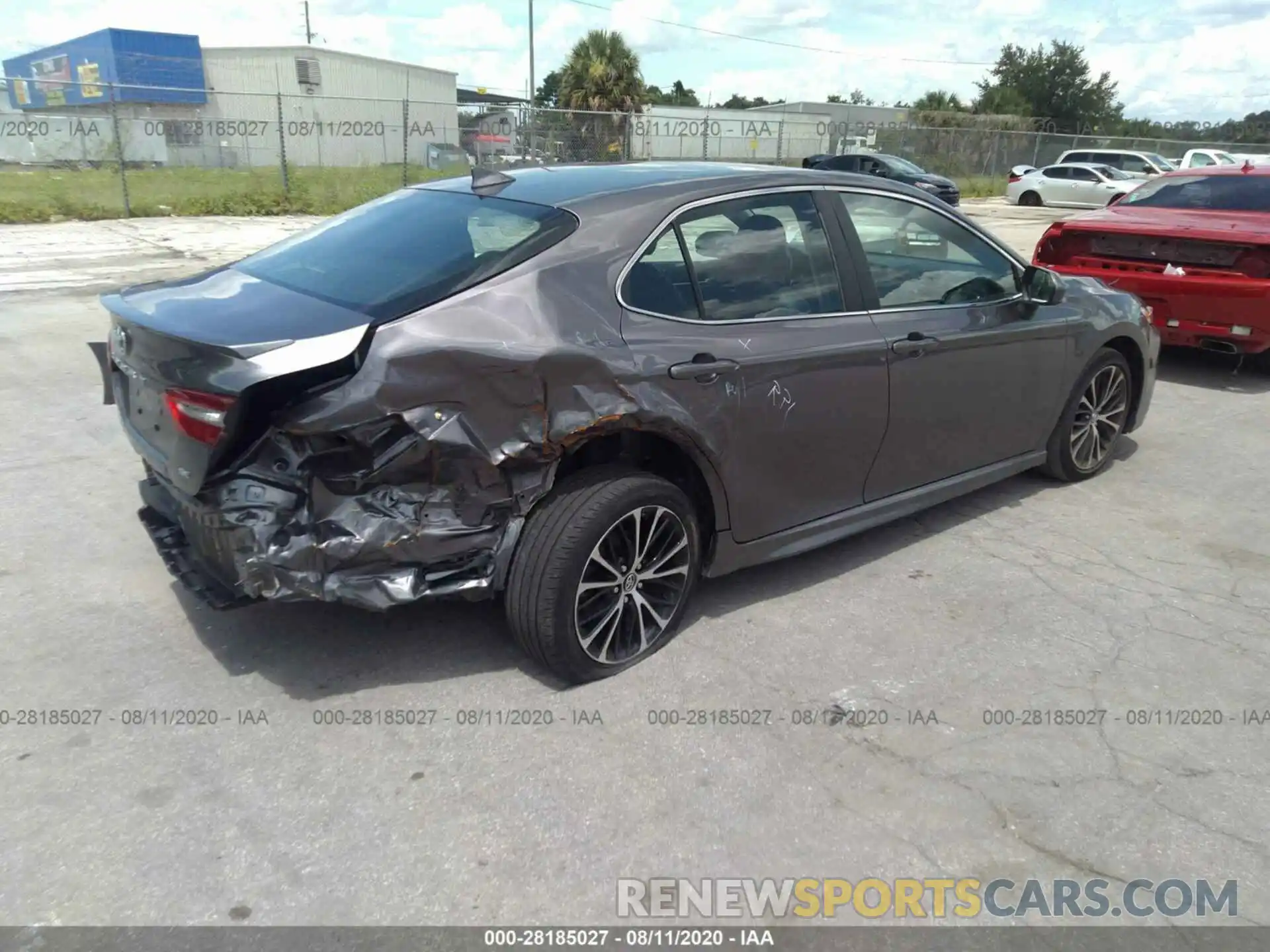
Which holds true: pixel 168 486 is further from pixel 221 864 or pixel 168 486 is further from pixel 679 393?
pixel 679 393

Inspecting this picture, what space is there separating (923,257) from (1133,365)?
1906 millimetres

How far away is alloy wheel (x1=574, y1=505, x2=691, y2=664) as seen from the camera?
11.1ft

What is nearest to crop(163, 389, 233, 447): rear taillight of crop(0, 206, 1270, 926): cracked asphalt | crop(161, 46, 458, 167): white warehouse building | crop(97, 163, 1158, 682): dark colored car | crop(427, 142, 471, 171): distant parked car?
crop(97, 163, 1158, 682): dark colored car

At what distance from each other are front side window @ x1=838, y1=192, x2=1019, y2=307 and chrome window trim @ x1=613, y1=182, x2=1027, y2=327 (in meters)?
0.02

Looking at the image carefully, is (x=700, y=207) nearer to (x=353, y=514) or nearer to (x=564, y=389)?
(x=564, y=389)

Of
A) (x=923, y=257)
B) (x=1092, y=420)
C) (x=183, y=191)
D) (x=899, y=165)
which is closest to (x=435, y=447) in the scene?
A: (x=923, y=257)

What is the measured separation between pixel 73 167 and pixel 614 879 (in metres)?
21.6

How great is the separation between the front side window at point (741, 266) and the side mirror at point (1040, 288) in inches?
51.6

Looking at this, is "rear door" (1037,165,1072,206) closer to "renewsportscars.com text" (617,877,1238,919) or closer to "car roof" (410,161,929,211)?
"car roof" (410,161,929,211)

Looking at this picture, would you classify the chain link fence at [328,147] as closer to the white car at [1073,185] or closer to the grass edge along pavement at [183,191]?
the grass edge along pavement at [183,191]

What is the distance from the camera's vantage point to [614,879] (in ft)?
8.46

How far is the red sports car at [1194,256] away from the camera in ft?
23.2

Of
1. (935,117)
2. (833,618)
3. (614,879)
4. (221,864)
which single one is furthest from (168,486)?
(935,117)

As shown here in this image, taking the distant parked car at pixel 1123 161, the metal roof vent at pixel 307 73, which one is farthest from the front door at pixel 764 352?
the metal roof vent at pixel 307 73
